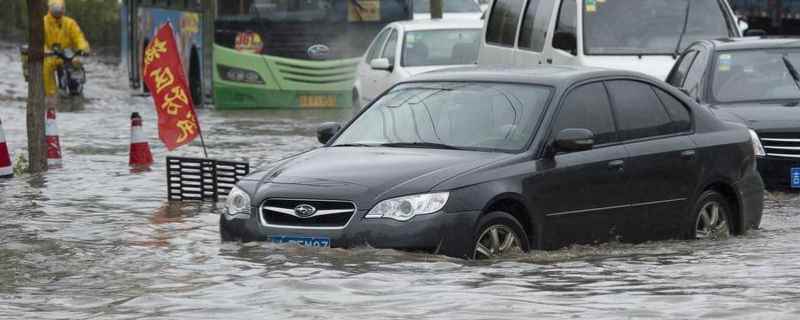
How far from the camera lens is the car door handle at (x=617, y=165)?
1142cm

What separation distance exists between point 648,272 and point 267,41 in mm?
19346

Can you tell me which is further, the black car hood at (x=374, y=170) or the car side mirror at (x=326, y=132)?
the car side mirror at (x=326, y=132)

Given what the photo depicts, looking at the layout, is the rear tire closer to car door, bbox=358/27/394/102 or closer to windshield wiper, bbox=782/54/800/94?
windshield wiper, bbox=782/54/800/94

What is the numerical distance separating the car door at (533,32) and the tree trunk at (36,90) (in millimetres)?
5228

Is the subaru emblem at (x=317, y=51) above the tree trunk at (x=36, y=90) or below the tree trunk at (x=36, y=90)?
below

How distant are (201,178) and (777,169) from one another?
15.2ft

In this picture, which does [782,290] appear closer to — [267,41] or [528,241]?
[528,241]

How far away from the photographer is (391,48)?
24.5m

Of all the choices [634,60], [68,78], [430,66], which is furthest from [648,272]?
[68,78]

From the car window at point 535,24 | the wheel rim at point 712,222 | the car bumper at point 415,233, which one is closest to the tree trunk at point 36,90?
the car window at point 535,24

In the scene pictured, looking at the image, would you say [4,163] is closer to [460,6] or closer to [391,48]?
[391,48]

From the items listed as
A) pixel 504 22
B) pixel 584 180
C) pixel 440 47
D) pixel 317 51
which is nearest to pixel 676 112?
pixel 584 180

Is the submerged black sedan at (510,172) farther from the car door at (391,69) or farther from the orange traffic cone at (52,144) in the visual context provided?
the car door at (391,69)

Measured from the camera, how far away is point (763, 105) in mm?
16078
